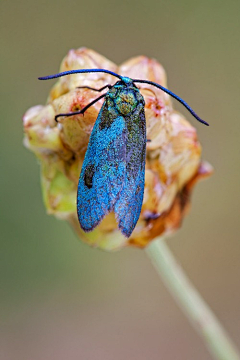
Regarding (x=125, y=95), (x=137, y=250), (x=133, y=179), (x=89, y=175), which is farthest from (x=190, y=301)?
(x=137, y=250)

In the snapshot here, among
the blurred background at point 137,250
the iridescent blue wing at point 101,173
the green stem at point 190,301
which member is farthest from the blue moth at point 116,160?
the blurred background at point 137,250

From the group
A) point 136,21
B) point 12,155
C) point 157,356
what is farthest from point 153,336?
point 136,21

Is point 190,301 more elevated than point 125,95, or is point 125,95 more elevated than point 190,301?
point 125,95

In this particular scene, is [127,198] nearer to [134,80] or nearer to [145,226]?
[145,226]

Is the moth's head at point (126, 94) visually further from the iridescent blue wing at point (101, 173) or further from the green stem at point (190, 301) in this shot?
the green stem at point (190, 301)

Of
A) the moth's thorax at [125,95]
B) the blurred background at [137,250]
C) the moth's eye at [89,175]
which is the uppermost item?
the moth's thorax at [125,95]

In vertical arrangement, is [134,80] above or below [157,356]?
above

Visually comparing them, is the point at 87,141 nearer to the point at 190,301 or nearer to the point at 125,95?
the point at 125,95
